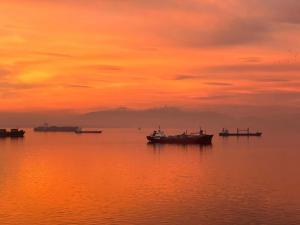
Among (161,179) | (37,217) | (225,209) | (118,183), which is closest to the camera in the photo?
(37,217)

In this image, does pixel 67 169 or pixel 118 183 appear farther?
pixel 67 169

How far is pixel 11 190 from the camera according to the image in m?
68.1

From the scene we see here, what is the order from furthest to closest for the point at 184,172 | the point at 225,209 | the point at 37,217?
the point at 184,172, the point at 225,209, the point at 37,217

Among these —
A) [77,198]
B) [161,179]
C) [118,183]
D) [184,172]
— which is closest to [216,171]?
[184,172]

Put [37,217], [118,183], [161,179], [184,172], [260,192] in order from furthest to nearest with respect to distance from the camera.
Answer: [184,172]
[161,179]
[118,183]
[260,192]
[37,217]

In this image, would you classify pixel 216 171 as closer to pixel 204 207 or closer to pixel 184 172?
pixel 184 172

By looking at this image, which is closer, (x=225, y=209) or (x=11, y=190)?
(x=225, y=209)

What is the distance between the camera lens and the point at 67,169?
103 m

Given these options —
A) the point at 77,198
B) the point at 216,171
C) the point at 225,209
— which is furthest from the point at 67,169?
the point at 225,209

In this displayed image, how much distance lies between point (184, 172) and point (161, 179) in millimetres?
15332

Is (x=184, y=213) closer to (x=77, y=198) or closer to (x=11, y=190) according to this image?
(x=77, y=198)

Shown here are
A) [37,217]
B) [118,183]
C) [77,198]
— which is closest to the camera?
[37,217]

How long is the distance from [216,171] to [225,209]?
153 ft

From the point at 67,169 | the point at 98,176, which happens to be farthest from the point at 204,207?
the point at 67,169
